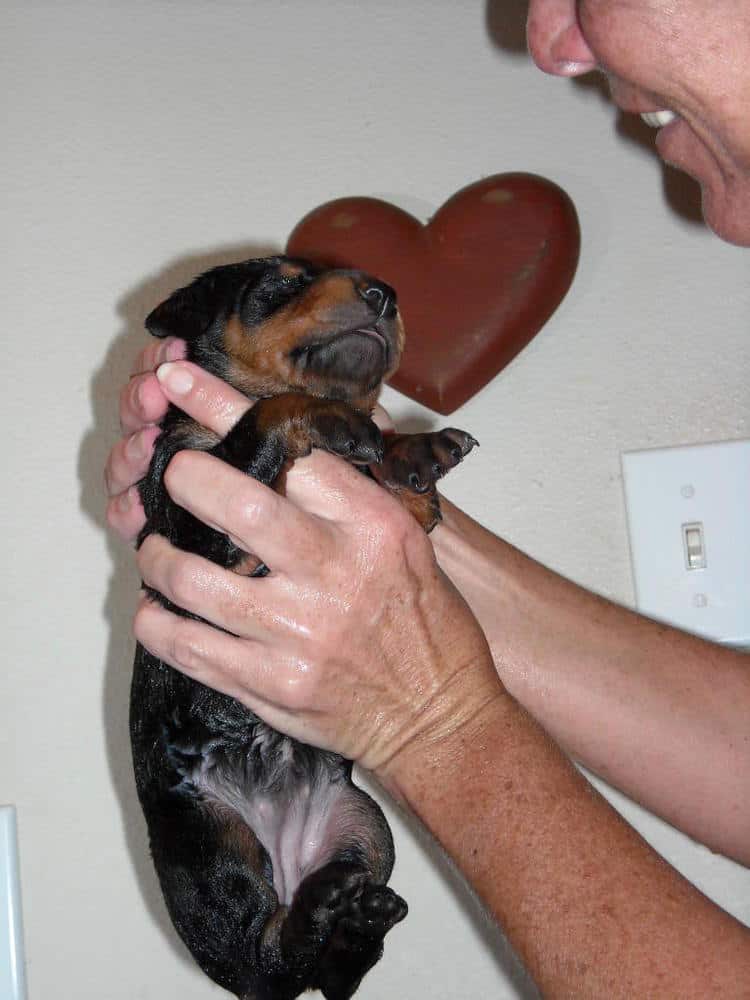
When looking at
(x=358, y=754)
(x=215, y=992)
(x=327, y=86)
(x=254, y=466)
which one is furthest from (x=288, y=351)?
(x=215, y=992)

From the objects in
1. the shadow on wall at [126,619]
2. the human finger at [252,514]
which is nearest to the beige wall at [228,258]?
the shadow on wall at [126,619]

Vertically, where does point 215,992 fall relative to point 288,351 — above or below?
below

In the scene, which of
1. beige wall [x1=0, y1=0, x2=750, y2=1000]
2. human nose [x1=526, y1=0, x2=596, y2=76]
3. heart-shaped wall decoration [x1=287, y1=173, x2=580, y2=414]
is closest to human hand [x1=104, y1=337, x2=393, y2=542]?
heart-shaped wall decoration [x1=287, y1=173, x2=580, y2=414]

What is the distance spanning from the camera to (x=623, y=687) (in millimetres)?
1582

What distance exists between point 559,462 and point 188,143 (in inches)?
38.0

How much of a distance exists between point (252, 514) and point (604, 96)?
1.42m

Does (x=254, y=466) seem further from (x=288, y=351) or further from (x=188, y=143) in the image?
(x=188, y=143)

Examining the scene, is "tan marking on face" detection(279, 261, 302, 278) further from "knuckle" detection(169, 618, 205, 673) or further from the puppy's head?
"knuckle" detection(169, 618, 205, 673)

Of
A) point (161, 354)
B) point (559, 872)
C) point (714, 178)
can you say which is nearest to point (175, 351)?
point (161, 354)

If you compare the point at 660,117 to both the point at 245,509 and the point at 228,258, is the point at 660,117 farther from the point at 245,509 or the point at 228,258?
the point at 228,258

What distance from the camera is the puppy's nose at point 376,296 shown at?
1545 millimetres

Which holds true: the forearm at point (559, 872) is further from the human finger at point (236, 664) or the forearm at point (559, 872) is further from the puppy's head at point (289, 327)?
the puppy's head at point (289, 327)

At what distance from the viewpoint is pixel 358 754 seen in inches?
51.8

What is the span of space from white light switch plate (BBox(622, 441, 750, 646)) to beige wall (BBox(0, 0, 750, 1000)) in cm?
6
